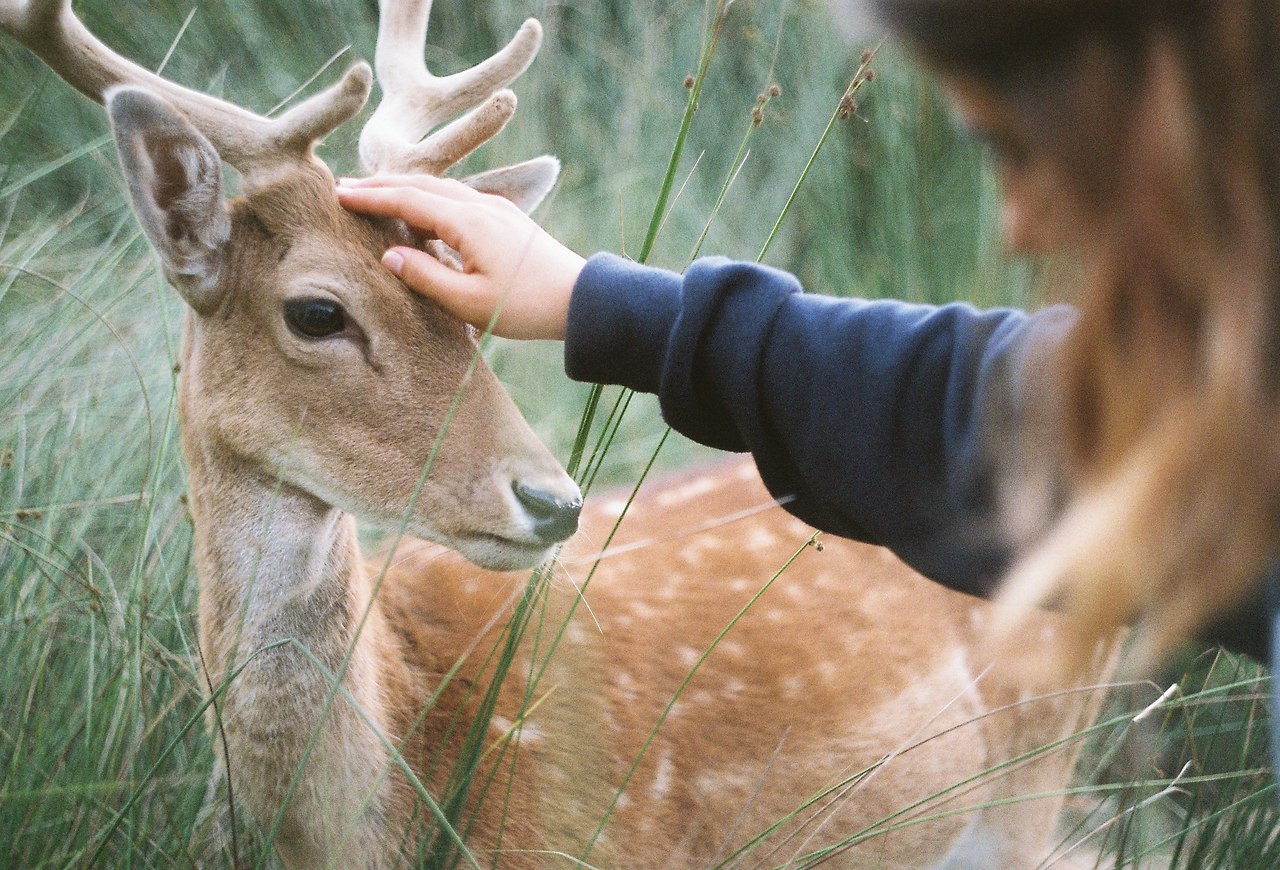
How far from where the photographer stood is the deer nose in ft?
5.87

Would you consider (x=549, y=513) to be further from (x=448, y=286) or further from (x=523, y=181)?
(x=523, y=181)

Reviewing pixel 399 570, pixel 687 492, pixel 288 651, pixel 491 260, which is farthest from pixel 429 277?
pixel 687 492

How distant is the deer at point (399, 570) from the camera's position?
1869mm

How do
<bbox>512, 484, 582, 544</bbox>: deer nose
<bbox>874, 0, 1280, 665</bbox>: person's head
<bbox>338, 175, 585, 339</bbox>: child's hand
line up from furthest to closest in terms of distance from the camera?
<bbox>512, 484, 582, 544</bbox>: deer nose, <bbox>338, 175, 585, 339</bbox>: child's hand, <bbox>874, 0, 1280, 665</bbox>: person's head

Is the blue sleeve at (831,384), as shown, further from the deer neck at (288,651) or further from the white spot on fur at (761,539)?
the white spot on fur at (761,539)

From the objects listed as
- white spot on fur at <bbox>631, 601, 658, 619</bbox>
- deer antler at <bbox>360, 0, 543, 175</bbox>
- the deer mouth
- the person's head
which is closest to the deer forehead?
deer antler at <bbox>360, 0, 543, 175</bbox>

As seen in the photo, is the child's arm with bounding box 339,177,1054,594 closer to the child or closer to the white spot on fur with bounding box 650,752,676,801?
the child

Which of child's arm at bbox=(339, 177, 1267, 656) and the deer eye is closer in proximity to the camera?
child's arm at bbox=(339, 177, 1267, 656)

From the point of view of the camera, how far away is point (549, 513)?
5.90 ft

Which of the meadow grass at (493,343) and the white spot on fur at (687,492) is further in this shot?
the white spot on fur at (687,492)

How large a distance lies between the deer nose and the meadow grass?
0.08 meters

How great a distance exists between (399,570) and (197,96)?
97 cm

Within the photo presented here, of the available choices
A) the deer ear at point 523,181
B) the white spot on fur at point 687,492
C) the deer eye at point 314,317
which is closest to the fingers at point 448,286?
the deer eye at point 314,317

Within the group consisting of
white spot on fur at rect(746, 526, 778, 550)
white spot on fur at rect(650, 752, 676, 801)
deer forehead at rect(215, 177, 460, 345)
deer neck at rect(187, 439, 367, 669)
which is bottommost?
white spot on fur at rect(650, 752, 676, 801)
